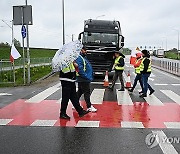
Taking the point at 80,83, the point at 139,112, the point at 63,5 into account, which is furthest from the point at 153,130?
the point at 63,5

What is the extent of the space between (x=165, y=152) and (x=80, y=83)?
13.7 feet

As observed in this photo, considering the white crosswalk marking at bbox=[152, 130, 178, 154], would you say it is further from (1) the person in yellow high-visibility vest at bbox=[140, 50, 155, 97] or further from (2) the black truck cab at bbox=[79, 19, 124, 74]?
(2) the black truck cab at bbox=[79, 19, 124, 74]

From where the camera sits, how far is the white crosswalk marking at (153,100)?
10.6 meters

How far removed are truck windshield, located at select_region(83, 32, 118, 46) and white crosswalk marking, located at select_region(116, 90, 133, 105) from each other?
6.18 metres

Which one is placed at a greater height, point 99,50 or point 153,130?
point 99,50

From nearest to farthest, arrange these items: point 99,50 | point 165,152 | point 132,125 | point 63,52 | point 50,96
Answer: point 165,152 → point 132,125 → point 63,52 → point 50,96 → point 99,50

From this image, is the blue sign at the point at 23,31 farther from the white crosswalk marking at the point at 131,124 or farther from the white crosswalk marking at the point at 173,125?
the white crosswalk marking at the point at 173,125

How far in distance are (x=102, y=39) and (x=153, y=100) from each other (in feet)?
28.6

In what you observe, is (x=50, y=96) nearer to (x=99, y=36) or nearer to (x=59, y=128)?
(x=59, y=128)

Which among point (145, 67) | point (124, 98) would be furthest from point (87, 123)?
point (145, 67)

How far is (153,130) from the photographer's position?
23.0 ft

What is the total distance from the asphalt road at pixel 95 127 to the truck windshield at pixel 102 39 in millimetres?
8244

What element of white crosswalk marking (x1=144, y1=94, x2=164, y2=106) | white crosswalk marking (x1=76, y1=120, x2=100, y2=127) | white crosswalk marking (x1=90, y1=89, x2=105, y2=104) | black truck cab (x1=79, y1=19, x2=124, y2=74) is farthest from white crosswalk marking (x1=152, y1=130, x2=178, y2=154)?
black truck cab (x1=79, y1=19, x2=124, y2=74)

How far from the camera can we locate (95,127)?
7.29 metres
